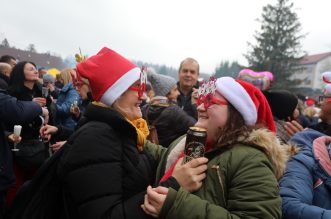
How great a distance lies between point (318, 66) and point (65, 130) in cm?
7696

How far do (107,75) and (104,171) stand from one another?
2.33ft

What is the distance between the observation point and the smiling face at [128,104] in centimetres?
204

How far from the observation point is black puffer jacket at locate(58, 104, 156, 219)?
5.29 feet

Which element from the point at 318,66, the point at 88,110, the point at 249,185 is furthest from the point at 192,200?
the point at 318,66

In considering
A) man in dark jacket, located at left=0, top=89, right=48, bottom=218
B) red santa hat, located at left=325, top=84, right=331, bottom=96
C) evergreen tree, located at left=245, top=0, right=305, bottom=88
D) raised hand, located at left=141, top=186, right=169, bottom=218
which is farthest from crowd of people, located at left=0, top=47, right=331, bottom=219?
evergreen tree, located at left=245, top=0, right=305, bottom=88

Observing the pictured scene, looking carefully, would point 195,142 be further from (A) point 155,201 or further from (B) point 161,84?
(B) point 161,84

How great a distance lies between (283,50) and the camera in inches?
1366

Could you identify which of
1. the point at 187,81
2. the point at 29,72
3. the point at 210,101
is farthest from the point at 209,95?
the point at 187,81

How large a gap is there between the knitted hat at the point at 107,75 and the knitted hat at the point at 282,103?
186cm

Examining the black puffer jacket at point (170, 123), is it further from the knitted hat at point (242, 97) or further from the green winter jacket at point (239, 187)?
the green winter jacket at point (239, 187)

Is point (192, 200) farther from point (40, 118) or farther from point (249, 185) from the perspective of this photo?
point (40, 118)

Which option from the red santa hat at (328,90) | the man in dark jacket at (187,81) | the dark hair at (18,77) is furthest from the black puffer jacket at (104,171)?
the man in dark jacket at (187,81)

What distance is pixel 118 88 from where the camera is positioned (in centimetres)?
200

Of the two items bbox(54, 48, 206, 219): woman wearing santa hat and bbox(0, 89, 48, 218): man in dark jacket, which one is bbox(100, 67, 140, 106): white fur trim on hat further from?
bbox(0, 89, 48, 218): man in dark jacket
